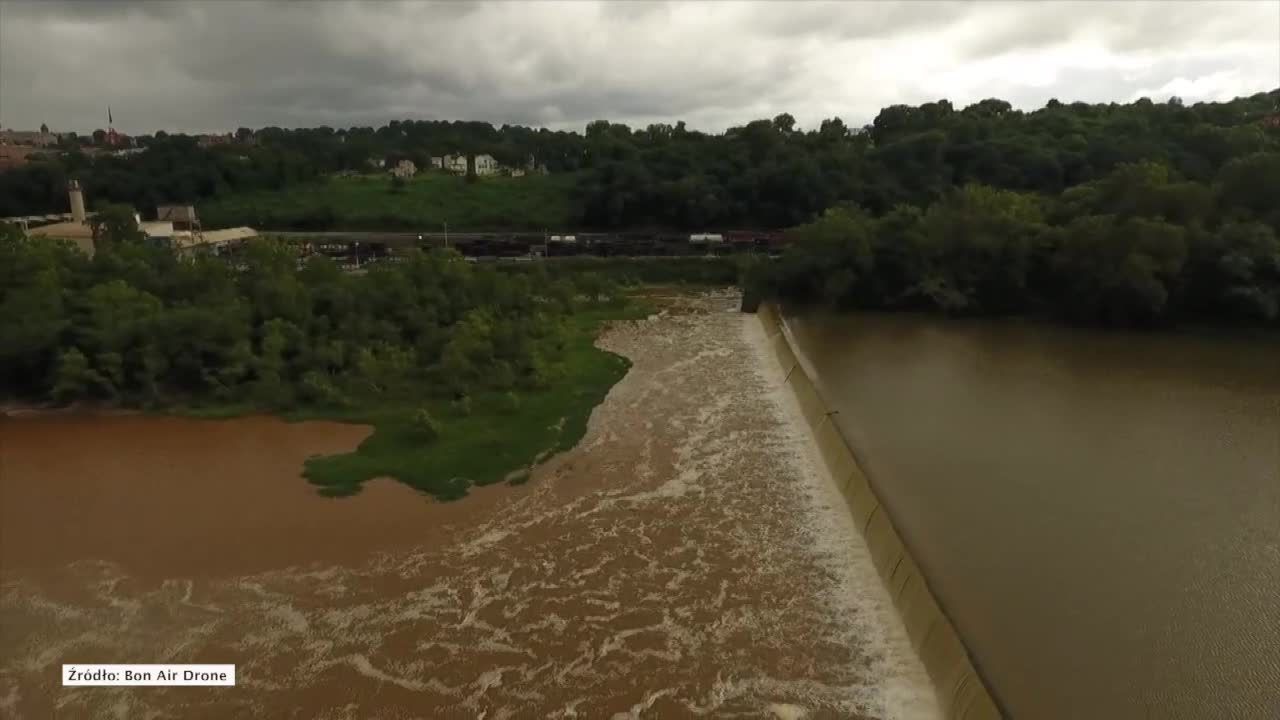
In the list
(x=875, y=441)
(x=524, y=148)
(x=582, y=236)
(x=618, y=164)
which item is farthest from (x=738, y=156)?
(x=875, y=441)

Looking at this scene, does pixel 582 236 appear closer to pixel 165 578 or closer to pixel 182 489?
pixel 182 489

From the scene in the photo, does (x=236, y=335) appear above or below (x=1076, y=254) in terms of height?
below

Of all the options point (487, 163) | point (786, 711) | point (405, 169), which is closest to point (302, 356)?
point (786, 711)

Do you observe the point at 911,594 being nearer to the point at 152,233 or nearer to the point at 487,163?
the point at 152,233

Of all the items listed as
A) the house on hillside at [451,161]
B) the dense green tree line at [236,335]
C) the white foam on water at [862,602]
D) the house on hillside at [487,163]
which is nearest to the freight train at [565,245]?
the dense green tree line at [236,335]

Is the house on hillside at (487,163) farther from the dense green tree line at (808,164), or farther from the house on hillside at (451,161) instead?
the dense green tree line at (808,164)

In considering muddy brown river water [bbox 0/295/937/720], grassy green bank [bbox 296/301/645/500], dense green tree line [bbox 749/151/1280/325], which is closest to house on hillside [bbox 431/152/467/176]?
dense green tree line [bbox 749/151/1280/325]
